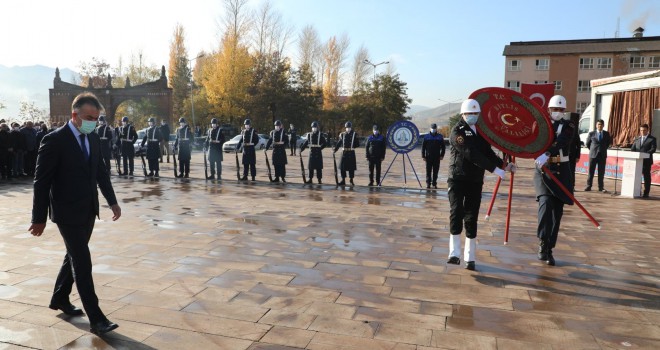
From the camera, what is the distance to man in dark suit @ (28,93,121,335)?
3.51 metres

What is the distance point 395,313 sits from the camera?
4.06 meters

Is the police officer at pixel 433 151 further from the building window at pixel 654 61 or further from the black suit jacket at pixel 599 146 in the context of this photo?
the building window at pixel 654 61

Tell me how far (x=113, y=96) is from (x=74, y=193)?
44408 mm

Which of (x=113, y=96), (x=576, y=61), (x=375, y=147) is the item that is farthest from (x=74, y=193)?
(x=576, y=61)

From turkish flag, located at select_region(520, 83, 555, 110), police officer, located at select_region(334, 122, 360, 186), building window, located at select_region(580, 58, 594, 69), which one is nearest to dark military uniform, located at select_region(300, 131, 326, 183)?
police officer, located at select_region(334, 122, 360, 186)

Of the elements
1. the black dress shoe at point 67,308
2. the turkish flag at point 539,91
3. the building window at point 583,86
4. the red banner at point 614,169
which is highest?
the building window at point 583,86

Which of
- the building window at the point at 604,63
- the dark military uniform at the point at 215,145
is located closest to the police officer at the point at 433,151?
the dark military uniform at the point at 215,145

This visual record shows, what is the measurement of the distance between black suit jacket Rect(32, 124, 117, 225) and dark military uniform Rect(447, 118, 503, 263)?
3.55 meters

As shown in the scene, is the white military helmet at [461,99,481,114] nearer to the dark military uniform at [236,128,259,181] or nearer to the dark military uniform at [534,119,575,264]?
the dark military uniform at [534,119,575,264]

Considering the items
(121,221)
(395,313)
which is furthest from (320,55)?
(395,313)

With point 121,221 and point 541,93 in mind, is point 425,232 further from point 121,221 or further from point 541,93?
point 541,93

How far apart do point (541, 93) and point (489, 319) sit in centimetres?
964

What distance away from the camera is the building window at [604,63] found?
54.5 metres

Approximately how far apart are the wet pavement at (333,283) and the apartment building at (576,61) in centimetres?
5323
